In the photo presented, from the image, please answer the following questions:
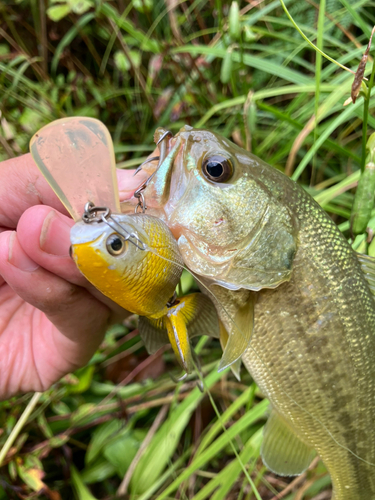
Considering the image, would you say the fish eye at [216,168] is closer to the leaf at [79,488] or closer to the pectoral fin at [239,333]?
the pectoral fin at [239,333]

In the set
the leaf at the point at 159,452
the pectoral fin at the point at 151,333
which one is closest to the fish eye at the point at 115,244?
the pectoral fin at the point at 151,333

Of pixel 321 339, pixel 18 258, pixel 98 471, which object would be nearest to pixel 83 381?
pixel 98 471

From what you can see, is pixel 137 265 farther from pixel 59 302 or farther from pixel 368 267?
pixel 368 267

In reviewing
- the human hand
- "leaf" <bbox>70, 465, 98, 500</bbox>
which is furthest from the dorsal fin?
"leaf" <bbox>70, 465, 98, 500</bbox>

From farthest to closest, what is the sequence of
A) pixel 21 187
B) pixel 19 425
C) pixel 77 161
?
1. pixel 19 425
2. pixel 21 187
3. pixel 77 161

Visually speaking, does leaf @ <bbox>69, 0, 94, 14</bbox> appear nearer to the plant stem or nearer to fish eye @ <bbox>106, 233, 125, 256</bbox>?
fish eye @ <bbox>106, 233, 125, 256</bbox>
